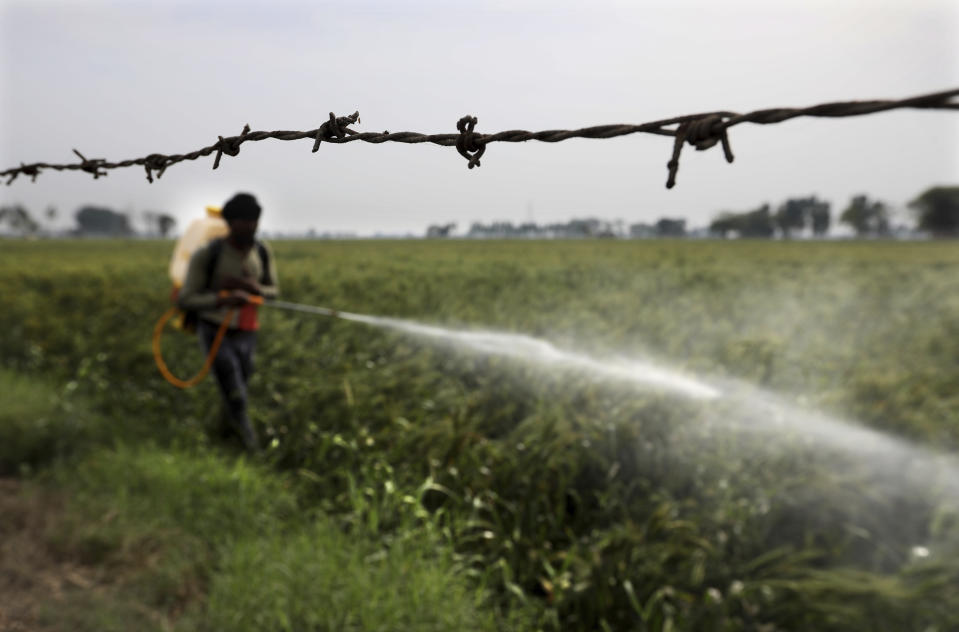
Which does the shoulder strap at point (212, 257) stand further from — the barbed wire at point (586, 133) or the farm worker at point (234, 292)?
the barbed wire at point (586, 133)

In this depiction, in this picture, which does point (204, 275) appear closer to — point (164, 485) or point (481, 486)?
point (164, 485)

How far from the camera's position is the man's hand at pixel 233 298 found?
4.89 metres

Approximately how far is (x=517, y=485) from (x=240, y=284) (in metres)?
2.65

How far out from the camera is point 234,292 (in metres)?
4.96

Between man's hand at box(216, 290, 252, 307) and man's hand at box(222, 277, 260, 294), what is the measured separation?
40 millimetres

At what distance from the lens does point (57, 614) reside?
12.5ft

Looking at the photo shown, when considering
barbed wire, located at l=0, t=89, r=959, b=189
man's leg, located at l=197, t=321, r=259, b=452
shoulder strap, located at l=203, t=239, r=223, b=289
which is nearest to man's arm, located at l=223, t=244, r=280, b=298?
shoulder strap, located at l=203, t=239, r=223, b=289

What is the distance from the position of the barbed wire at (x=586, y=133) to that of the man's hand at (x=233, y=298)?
2.59 m

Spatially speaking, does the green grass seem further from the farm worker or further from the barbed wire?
the barbed wire

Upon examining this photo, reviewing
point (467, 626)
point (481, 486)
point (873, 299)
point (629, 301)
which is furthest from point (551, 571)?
point (873, 299)

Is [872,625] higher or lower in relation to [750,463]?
lower

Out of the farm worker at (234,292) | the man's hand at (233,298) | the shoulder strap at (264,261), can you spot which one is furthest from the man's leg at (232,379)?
the shoulder strap at (264,261)

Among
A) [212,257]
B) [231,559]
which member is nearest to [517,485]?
[231,559]

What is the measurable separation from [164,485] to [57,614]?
1.33 metres
